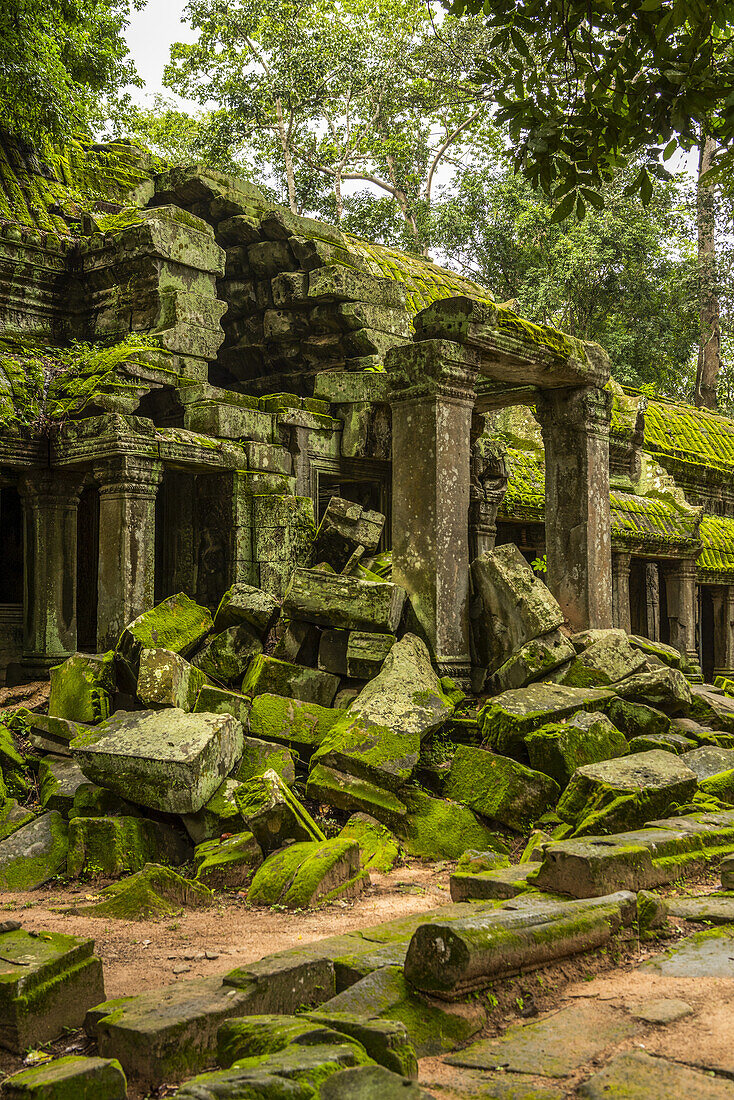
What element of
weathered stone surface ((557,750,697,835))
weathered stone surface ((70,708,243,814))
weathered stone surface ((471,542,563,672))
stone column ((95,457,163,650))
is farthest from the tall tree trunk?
weathered stone surface ((70,708,243,814))

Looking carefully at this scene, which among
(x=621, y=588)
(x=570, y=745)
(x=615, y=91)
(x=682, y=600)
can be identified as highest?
(x=615, y=91)

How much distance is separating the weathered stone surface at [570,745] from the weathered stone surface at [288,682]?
170cm

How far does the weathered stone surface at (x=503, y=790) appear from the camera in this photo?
6.00 meters

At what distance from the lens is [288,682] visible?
7070 millimetres

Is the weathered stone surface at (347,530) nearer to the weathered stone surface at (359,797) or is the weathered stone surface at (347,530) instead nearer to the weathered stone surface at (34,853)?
the weathered stone surface at (359,797)

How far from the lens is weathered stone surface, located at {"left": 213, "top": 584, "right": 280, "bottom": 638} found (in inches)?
295

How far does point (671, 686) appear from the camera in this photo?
721 centimetres

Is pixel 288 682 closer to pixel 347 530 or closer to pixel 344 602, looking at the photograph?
pixel 344 602

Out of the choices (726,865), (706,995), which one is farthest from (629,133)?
(706,995)

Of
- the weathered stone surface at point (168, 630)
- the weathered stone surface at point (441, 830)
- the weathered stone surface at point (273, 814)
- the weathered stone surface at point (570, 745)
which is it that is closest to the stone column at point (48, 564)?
the weathered stone surface at point (168, 630)

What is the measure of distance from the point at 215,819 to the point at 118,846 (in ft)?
2.02

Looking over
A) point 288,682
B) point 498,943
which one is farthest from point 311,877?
point 288,682

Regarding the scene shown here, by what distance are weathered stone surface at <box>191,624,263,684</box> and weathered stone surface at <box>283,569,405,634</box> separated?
39 centimetres

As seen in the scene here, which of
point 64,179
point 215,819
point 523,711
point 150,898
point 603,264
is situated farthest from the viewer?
point 603,264
